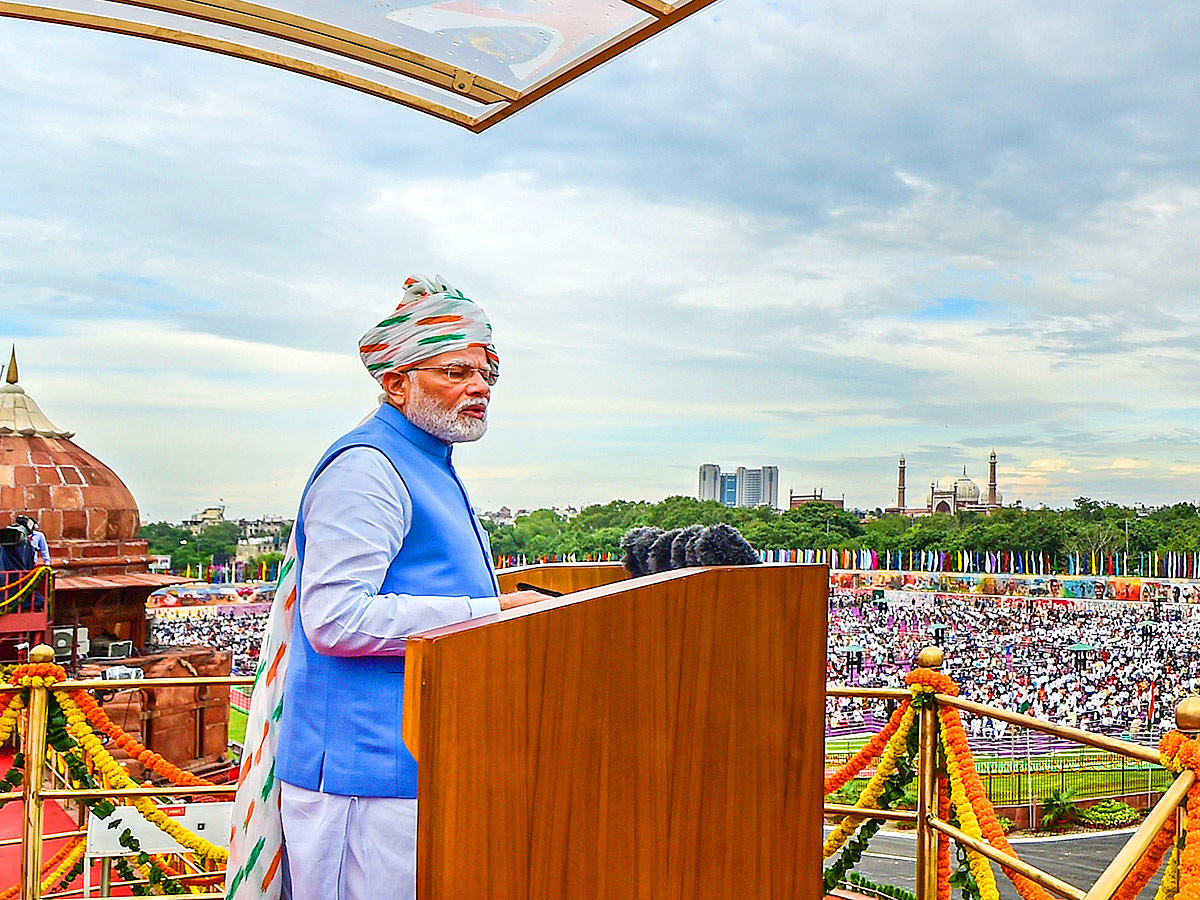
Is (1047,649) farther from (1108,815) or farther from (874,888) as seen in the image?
(874,888)

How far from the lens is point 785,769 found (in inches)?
53.2

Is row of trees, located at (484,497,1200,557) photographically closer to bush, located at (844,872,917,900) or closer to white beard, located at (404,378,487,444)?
bush, located at (844,872,917,900)

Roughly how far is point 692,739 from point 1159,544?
1763cm

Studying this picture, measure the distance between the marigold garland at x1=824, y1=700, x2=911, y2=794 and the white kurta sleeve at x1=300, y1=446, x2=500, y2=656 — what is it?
4.70 feet

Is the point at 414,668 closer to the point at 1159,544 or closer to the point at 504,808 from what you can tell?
the point at 504,808

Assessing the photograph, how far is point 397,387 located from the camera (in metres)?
1.52

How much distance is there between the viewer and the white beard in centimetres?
150

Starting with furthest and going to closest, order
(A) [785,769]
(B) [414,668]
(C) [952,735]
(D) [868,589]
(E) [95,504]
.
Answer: (D) [868,589]
(E) [95,504]
(C) [952,735]
(A) [785,769]
(B) [414,668]

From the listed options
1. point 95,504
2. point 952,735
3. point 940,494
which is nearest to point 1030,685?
point 940,494

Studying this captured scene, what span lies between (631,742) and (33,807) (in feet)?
6.54

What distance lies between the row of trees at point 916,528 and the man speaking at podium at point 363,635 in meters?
9.61

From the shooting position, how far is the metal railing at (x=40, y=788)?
8.03ft

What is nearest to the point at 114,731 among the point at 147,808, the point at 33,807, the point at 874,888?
the point at 147,808

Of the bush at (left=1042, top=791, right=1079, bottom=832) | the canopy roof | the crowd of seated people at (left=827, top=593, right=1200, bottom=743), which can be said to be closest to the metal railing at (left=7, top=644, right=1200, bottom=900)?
the canopy roof
